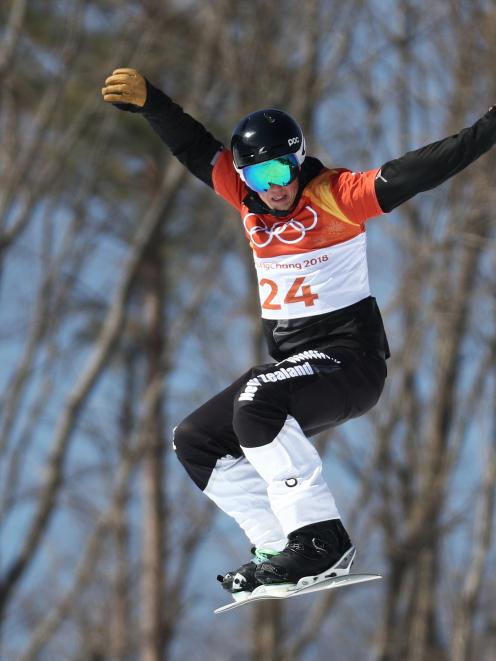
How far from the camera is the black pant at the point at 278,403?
535 cm

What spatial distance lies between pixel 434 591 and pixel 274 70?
7790 mm

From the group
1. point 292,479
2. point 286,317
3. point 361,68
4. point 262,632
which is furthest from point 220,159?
point 262,632

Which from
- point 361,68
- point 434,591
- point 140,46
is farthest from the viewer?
point 434,591

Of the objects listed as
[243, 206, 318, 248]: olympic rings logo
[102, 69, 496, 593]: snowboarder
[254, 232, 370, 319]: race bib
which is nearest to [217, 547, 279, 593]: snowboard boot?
[102, 69, 496, 593]: snowboarder

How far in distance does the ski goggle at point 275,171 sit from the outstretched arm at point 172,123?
0.56 m

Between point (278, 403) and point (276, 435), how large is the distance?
15cm

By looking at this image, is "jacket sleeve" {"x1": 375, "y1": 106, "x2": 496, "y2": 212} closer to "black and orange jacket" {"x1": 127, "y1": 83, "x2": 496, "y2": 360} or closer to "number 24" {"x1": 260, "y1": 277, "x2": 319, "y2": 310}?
"black and orange jacket" {"x1": 127, "y1": 83, "x2": 496, "y2": 360}

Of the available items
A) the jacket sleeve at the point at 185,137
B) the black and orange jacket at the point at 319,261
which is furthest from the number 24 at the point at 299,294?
the jacket sleeve at the point at 185,137

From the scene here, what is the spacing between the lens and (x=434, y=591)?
16422mm

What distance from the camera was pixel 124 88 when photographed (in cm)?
581

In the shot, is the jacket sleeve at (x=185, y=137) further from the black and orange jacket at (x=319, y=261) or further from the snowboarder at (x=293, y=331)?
the black and orange jacket at (x=319, y=261)

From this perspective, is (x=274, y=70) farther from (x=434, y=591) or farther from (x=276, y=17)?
(x=434, y=591)

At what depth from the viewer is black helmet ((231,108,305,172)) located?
550cm

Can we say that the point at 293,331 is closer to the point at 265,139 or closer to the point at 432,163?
the point at 265,139
